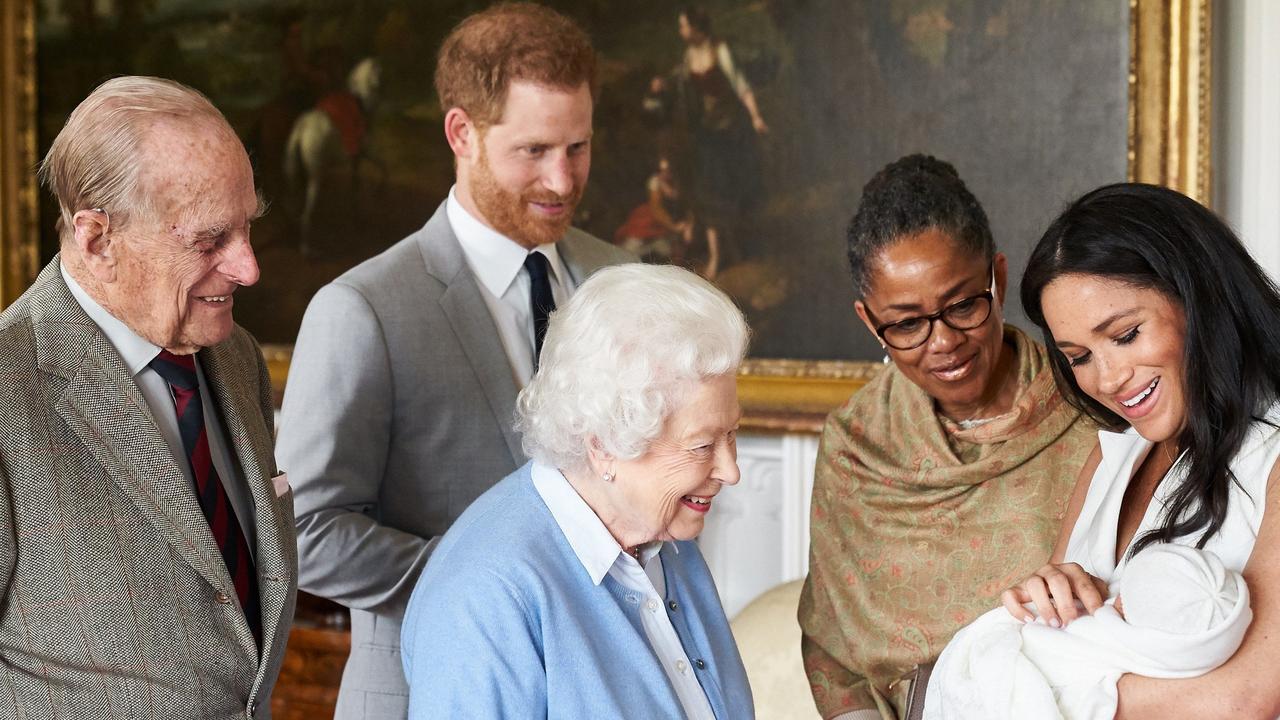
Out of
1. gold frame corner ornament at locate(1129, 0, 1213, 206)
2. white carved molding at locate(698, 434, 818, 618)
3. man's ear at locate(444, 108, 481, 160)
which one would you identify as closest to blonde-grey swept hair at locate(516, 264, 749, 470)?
man's ear at locate(444, 108, 481, 160)

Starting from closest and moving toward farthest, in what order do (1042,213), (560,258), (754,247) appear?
(560,258), (1042,213), (754,247)

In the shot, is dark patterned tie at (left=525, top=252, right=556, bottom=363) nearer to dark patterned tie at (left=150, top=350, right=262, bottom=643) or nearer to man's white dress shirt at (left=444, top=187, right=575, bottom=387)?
man's white dress shirt at (left=444, top=187, right=575, bottom=387)

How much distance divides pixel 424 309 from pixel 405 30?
293cm

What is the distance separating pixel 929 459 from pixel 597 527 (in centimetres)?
107

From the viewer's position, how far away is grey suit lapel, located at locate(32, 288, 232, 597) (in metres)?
2.11

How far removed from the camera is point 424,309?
10.2 ft

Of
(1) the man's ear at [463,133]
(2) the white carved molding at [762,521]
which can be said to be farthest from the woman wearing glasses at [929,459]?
(2) the white carved molding at [762,521]

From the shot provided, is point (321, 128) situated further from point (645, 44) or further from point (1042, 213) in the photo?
point (1042, 213)

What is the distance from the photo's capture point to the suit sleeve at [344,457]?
113 inches

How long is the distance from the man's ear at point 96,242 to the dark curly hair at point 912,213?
163 cm

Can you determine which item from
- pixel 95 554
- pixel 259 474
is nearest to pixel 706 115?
pixel 259 474

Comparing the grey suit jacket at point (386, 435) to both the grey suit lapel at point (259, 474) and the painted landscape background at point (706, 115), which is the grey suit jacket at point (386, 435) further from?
the painted landscape background at point (706, 115)

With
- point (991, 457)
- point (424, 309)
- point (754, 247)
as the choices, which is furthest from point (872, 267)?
point (754, 247)

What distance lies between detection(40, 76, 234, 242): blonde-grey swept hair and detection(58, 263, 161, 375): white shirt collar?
0.31 ft
